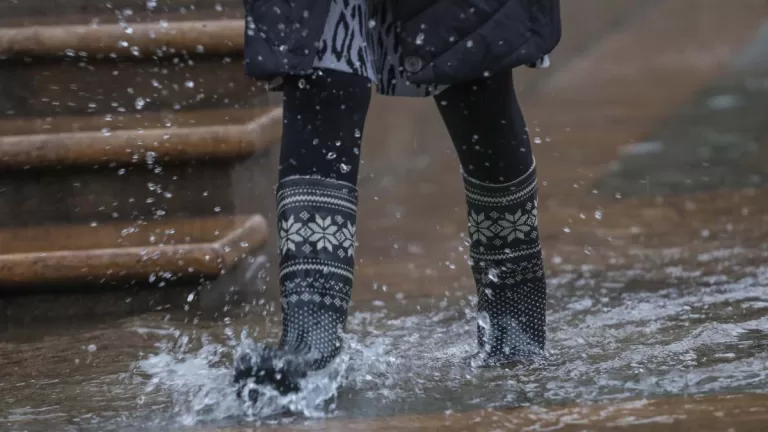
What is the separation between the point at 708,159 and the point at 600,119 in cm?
76

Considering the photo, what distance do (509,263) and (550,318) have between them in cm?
34

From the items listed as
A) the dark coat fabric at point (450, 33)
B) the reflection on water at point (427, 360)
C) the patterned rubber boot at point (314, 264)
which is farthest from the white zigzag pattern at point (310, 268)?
the dark coat fabric at point (450, 33)

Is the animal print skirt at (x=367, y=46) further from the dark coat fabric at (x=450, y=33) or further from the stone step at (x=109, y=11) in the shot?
the stone step at (x=109, y=11)

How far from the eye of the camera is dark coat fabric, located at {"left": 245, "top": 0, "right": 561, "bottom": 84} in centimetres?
125

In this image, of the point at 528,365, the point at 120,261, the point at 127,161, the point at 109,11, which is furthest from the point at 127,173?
the point at 528,365

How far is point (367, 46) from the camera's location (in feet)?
4.37

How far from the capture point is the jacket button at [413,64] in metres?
1.31

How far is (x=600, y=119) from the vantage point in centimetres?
412

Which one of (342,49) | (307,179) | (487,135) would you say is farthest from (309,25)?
(487,135)

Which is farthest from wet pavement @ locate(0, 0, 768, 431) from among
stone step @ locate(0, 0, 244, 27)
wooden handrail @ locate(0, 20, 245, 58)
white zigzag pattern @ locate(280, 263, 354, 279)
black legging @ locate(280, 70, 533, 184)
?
stone step @ locate(0, 0, 244, 27)

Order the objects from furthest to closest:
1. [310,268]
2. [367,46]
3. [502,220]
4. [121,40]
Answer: [121,40] → [502,220] → [367,46] → [310,268]

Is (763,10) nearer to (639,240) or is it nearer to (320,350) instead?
(639,240)

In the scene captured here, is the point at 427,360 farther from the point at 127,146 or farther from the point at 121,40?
the point at 121,40

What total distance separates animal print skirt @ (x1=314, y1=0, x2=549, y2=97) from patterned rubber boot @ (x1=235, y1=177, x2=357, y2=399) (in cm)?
15
